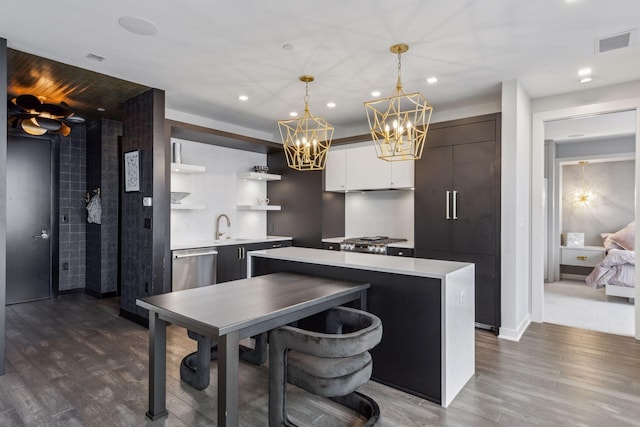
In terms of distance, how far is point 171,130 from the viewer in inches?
174

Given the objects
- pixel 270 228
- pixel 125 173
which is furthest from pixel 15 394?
pixel 270 228

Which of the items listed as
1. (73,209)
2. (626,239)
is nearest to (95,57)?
(73,209)

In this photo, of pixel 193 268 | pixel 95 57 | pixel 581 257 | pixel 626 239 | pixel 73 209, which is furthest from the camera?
pixel 581 257

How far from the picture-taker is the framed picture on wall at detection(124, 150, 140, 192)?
4.17 m

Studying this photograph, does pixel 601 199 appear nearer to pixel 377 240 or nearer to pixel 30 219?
pixel 377 240

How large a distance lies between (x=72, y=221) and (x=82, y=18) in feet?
12.9

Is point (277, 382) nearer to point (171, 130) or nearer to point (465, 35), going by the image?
point (465, 35)

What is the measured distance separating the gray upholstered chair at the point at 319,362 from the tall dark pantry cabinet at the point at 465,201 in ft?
7.61

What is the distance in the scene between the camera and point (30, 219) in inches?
202

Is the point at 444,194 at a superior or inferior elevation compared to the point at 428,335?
superior

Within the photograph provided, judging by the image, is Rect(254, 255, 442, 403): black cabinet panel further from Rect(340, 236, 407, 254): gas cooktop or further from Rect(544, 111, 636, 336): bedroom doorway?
Rect(544, 111, 636, 336): bedroom doorway

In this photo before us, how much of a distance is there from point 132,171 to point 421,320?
3655 millimetres

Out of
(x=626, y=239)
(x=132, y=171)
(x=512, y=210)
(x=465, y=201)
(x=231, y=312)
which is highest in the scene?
(x=132, y=171)

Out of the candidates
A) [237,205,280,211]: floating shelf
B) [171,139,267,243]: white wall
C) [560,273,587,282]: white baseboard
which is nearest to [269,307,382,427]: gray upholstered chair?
[171,139,267,243]: white wall
